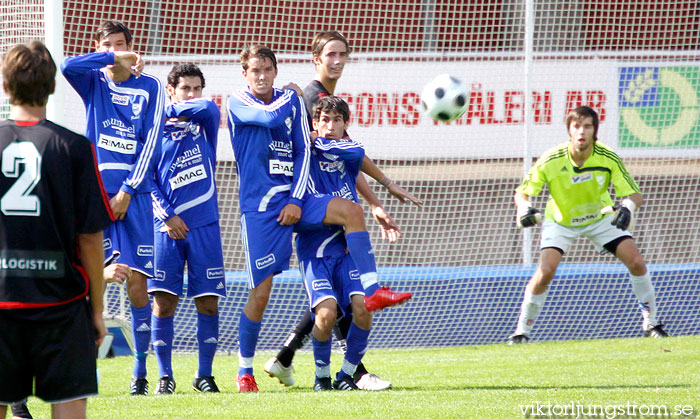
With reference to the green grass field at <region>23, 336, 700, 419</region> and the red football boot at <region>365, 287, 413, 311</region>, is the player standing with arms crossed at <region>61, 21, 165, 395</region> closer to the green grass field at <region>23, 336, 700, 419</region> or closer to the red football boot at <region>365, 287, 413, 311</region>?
the green grass field at <region>23, 336, 700, 419</region>

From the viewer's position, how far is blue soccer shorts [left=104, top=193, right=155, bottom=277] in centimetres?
497

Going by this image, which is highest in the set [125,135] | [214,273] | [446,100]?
[446,100]

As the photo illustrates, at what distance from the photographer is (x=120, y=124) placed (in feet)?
16.6

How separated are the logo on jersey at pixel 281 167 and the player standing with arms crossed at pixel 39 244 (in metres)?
2.53

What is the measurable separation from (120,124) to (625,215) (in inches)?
176

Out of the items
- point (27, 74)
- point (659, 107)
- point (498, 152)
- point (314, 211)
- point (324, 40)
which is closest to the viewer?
point (27, 74)

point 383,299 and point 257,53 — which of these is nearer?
point 383,299

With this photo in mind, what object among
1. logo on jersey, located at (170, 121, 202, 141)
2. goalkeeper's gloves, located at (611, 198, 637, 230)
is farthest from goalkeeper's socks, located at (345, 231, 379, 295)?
goalkeeper's gloves, located at (611, 198, 637, 230)

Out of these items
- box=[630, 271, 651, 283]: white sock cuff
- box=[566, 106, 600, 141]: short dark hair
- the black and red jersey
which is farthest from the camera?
box=[630, 271, 651, 283]: white sock cuff

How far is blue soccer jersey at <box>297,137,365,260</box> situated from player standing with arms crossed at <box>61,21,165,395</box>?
0.95 metres

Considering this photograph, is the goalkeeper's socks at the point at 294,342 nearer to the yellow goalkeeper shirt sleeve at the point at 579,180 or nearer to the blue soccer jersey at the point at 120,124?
the blue soccer jersey at the point at 120,124

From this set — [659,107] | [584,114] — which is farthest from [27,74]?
[659,107]

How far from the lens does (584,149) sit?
7902 mm

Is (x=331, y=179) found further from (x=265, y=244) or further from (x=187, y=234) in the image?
(x=187, y=234)
